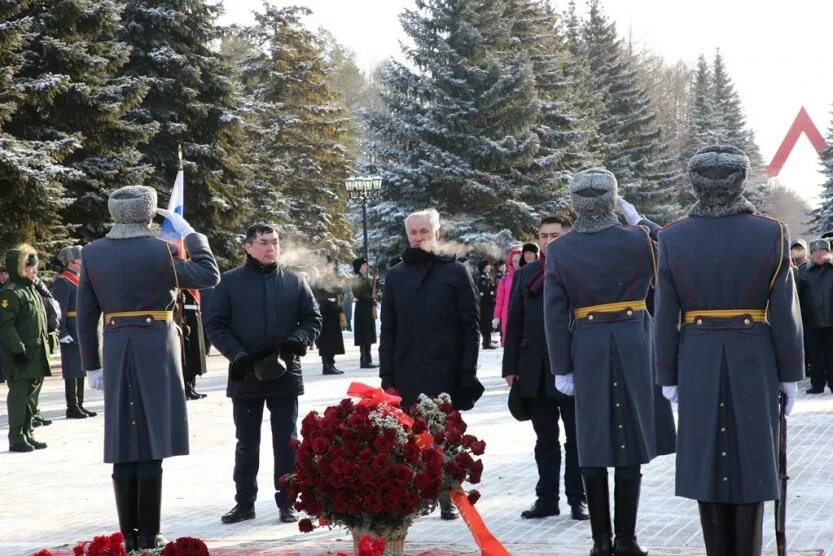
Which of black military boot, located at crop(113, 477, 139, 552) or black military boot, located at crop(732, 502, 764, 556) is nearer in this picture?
black military boot, located at crop(732, 502, 764, 556)

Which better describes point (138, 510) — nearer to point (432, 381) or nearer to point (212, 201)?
point (432, 381)

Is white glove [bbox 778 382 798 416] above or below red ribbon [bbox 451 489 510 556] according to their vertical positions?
above

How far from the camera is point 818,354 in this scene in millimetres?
17016

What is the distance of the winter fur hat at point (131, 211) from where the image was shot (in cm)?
741

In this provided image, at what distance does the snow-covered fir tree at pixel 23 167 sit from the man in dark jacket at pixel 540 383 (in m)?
16.1

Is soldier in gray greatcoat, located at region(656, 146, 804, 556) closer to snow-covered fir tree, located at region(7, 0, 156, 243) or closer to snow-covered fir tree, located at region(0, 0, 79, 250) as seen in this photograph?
snow-covered fir tree, located at region(0, 0, 79, 250)

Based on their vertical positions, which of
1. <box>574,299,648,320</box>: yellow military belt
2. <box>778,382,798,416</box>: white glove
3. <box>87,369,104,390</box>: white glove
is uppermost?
<box>574,299,648,320</box>: yellow military belt

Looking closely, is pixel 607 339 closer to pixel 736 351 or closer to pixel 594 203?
pixel 594 203

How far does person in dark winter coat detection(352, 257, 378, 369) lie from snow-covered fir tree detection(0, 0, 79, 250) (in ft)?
18.4

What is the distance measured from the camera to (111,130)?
90.7 feet

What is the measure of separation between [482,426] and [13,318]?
195 inches

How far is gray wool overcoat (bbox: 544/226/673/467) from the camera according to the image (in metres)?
6.72

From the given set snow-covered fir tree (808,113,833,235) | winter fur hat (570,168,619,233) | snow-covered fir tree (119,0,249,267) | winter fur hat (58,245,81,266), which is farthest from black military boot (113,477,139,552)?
snow-covered fir tree (808,113,833,235)

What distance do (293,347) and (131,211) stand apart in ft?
5.16
